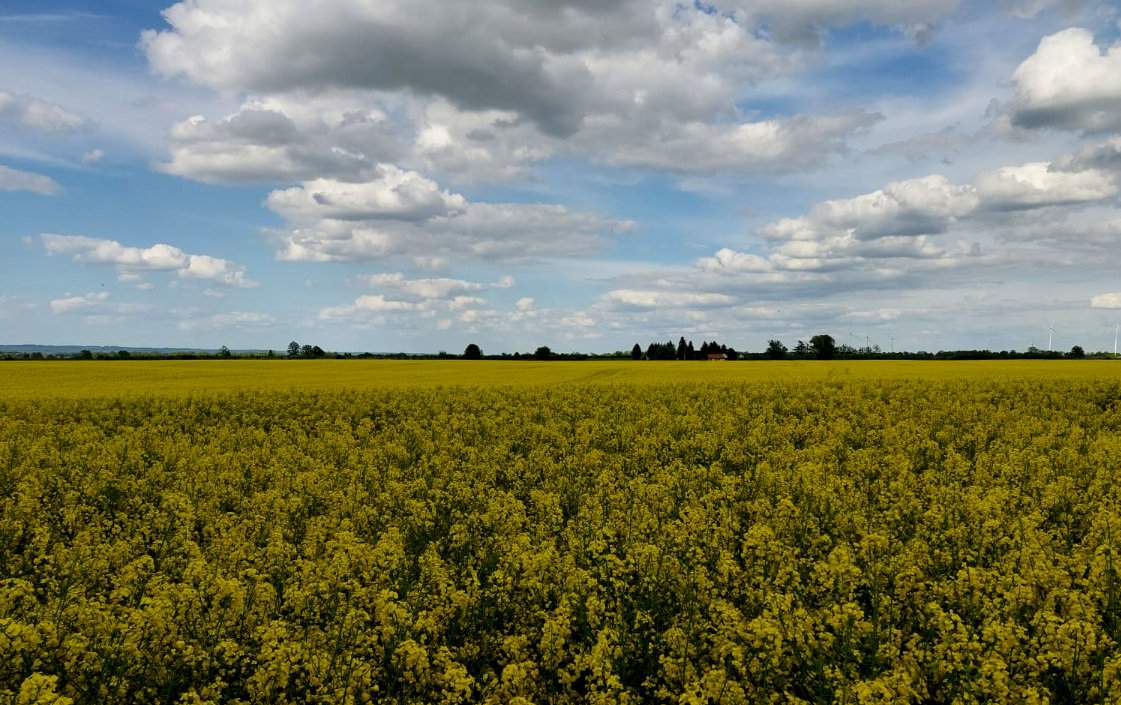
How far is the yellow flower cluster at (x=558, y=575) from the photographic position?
18.7 ft

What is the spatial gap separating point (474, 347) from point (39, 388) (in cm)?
6457

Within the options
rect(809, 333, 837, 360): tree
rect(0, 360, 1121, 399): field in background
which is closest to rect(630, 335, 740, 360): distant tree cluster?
rect(809, 333, 837, 360): tree

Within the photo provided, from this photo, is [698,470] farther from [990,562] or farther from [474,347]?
[474,347]

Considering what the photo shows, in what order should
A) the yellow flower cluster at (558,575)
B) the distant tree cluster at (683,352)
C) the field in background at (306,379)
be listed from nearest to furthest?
1. the yellow flower cluster at (558,575)
2. the field in background at (306,379)
3. the distant tree cluster at (683,352)

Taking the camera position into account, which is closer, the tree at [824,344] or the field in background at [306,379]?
the field in background at [306,379]

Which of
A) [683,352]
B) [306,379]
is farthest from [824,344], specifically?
[306,379]

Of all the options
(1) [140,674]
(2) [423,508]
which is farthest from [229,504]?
(1) [140,674]

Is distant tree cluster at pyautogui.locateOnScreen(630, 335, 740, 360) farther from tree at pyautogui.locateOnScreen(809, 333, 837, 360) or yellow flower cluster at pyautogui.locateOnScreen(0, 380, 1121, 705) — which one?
yellow flower cluster at pyautogui.locateOnScreen(0, 380, 1121, 705)

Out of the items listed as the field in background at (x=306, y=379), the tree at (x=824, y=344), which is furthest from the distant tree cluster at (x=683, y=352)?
the field in background at (x=306, y=379)

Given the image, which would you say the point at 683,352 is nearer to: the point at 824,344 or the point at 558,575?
the point at 824,344

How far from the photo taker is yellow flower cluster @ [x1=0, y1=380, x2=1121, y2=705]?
570 centimetres

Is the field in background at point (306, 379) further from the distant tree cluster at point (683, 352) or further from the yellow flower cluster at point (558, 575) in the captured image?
the distant tree cluster at point (683, 352)

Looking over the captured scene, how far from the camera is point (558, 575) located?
7.30 metres

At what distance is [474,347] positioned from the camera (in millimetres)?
94938
